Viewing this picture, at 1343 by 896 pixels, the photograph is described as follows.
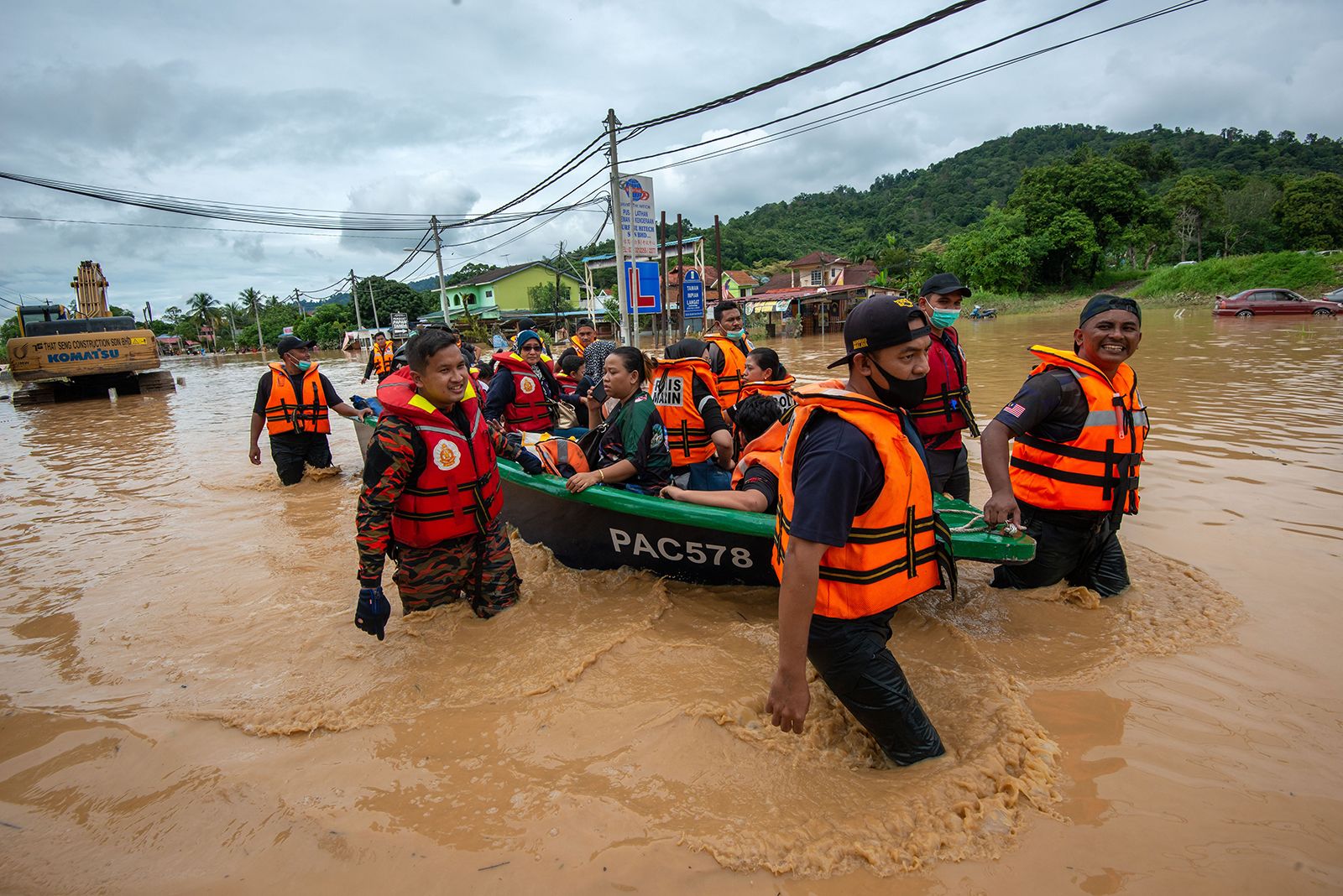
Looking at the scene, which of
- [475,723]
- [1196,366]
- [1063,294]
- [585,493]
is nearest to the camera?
[475,723]

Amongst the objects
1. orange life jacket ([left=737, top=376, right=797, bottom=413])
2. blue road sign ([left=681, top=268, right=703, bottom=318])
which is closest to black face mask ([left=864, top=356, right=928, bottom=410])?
orange life jacket ([left=737, top=376, right=797, bottom=413])

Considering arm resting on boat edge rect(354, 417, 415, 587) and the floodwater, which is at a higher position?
arm resting on boat edge rect(354, 417, 415, 587)

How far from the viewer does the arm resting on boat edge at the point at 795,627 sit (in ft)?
5.89

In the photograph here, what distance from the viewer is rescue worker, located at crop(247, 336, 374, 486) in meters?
6.62

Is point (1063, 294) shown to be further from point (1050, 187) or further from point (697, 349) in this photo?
point (697, 349)

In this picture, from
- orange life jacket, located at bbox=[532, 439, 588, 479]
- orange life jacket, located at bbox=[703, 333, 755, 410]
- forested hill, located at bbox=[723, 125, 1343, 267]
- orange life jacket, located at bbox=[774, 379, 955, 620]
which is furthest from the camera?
forested hill, located at bbox=[723, 125, 1343, 267]

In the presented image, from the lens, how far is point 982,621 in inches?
137

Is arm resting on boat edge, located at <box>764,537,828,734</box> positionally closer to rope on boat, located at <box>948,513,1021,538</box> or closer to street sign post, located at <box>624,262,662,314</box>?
rope on boat, located at <box>948,513,1021,538</box>

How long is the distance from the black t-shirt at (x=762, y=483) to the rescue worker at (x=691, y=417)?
29.8 inches

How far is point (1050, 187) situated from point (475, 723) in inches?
2030

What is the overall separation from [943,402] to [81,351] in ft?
72.6

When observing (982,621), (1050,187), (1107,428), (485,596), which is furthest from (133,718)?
(1050,187)

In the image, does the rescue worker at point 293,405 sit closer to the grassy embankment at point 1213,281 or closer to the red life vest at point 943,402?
the red life vest at point 943,402

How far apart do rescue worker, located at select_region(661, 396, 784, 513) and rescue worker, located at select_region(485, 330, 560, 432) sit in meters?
2.69
